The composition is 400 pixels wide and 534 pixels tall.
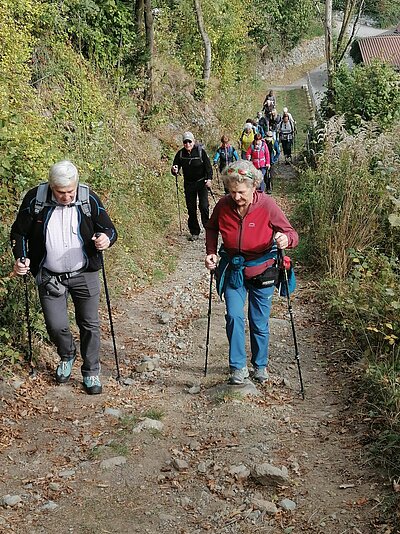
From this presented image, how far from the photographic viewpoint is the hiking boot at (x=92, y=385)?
19.9ft

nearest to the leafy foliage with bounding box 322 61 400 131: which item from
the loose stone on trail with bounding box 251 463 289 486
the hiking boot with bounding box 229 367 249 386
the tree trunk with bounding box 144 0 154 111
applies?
the tree trunk with bounding box 144 0 154 111

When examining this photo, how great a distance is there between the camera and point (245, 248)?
5.73m

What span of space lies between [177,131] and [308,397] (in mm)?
14381

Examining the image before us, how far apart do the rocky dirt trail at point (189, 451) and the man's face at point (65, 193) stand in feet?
5.75

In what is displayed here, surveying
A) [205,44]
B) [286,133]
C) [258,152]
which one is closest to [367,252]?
[258,152]

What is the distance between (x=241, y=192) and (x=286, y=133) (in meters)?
16.9

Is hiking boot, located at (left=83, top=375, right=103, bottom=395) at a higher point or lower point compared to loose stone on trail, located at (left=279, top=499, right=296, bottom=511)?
higher

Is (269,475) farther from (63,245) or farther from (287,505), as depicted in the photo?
(63,245)

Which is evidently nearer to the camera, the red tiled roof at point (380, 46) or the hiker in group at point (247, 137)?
the hiker in group at point (247, 137)

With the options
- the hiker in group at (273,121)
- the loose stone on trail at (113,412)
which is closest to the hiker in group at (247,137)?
the hiker in group at (273,121)

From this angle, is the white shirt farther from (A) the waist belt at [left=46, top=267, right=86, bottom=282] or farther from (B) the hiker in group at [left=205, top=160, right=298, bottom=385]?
(B) the hiker in group at [left=205, top=160, right=298, bottom=385]

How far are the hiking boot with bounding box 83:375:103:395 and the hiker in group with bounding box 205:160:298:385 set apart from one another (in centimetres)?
121

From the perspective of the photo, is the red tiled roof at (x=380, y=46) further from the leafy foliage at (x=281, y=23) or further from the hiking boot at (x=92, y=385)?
the hiking boot at (x=92, y=385)

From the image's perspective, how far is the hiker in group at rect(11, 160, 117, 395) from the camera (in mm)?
5516
